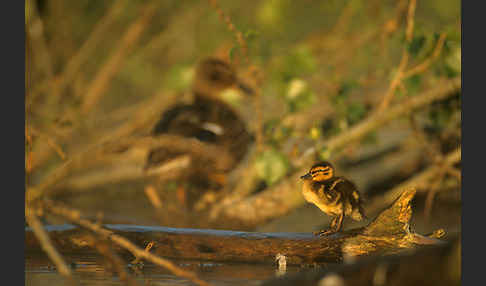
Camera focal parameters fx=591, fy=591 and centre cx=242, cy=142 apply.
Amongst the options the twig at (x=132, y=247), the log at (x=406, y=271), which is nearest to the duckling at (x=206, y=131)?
the twig at (x=132, y=247)

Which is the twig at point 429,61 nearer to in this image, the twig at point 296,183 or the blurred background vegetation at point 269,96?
the blurred background vegetation at point 269,96

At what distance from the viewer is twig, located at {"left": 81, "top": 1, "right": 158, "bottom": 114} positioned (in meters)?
7.00

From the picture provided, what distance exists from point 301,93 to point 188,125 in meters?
1.11

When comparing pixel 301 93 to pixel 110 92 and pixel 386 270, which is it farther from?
pixel 110 92

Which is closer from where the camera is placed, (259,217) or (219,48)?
(259,217)

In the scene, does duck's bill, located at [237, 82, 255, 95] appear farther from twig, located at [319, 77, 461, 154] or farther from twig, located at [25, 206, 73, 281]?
twig, located at [25, 206, 73, 281]

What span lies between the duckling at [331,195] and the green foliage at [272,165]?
2.63 ft

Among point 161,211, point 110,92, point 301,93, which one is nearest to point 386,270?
point 301,93

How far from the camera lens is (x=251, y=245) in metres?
3.66

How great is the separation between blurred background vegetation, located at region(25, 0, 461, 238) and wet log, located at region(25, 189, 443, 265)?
974mm

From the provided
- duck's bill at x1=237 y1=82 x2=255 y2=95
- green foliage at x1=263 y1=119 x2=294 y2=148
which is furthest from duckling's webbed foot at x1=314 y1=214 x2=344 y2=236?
duck's bill at x1=237 y1=82 x2=255 y2=95

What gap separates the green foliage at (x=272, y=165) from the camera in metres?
4.77

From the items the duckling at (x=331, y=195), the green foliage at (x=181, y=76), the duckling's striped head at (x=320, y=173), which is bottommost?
the duckling at (x=331, y=195)

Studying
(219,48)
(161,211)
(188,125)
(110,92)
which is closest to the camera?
(188,125)
